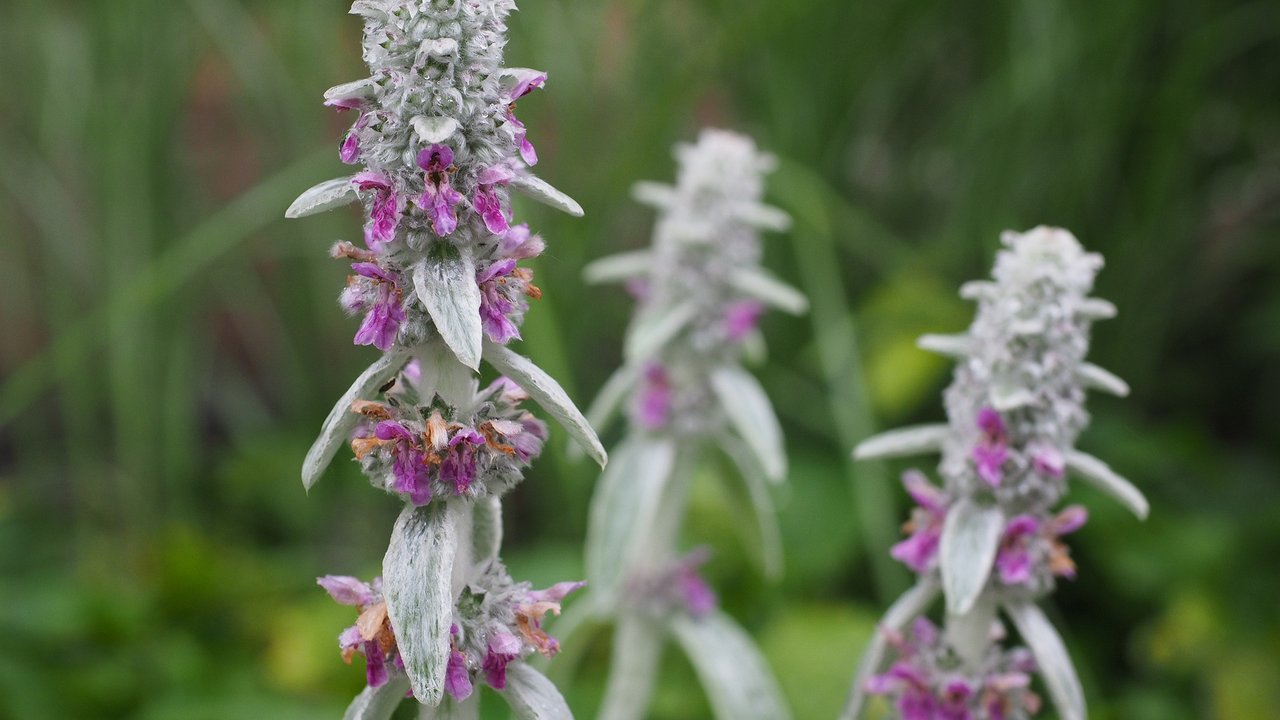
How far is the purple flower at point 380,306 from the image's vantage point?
2.70 ft

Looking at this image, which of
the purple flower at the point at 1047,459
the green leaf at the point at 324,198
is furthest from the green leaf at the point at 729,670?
the green leaf at the point at 324,198

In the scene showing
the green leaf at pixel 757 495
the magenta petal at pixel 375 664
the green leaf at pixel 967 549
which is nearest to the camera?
the magenta petal at pixel 375 664

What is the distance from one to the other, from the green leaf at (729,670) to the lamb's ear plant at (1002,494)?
39 centimetres

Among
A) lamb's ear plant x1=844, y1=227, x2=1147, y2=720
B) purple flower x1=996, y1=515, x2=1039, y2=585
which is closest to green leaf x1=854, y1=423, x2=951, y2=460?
lamb's ear plant x1=844, y1=227, x2=1147, y2=720

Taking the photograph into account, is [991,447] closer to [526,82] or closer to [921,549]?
[921,549]

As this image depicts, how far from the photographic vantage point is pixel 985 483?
1.11m

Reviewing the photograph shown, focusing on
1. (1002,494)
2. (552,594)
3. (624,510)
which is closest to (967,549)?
(1002,494)

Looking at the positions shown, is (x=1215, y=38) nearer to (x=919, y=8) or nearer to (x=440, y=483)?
(x=919, y=8)

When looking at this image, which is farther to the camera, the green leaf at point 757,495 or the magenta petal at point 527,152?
the green leaf at point 757,495

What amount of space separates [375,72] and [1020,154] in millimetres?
2059

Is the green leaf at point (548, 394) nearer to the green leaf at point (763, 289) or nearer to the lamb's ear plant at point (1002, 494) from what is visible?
the lamb's ear plant at point (1002, 494)

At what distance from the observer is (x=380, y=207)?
2.68ft

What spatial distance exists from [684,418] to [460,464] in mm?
784

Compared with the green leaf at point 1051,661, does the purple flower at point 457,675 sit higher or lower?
lower
